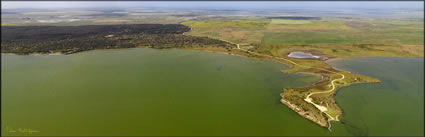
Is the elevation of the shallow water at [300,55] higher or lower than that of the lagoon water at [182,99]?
higher

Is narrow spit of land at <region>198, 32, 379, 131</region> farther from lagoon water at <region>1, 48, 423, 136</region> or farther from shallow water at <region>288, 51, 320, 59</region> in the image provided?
shallow water at <region>288, 51, 320, 59</region>

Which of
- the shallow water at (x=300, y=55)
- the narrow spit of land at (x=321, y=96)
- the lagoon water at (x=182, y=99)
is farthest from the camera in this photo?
the shallow water at (x=300, y=55)

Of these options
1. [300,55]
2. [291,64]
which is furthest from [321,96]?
[300,55]

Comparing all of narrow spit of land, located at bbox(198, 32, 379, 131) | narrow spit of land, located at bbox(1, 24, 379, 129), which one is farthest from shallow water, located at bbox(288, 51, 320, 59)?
narrow spit of land, located at bbox(198, 32, 379, 131)

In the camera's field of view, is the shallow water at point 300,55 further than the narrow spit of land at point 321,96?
Yes

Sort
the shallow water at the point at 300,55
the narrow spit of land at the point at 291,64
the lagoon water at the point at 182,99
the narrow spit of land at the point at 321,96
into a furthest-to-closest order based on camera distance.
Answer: the shallow water at the point at 300,55, the narrow spit of land at the point at 291,64, the narrow spit of land at the point at 321,96, the lagoon water at the point at 182,99

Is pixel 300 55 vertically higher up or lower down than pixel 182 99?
higher up

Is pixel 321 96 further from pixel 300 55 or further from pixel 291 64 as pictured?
pixel 300 55

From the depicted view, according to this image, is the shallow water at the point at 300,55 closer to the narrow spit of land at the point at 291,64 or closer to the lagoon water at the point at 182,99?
the narrow spit of land at the point at 291,64

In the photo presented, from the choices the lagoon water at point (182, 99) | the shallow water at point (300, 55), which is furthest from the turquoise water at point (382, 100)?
the shallow water at point (300, 55)

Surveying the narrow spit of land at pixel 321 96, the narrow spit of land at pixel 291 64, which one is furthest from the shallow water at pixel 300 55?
the narrow spit of land at pixel 321 96
